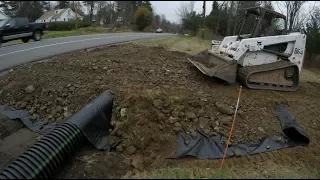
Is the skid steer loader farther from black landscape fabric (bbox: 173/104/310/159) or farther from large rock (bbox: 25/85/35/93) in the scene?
large rock (bbox: 25/85/35/93)

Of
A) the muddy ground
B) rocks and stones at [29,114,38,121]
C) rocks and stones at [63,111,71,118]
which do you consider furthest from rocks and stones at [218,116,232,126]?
rocks and stones at [29,114,38,121]

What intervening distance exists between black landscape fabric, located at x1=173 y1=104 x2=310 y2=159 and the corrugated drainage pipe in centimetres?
174

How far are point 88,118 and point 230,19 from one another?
23.7 meters

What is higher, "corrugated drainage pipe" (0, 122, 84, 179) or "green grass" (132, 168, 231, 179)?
"corrugated drainage pipe" (0, 122, 84, 179)

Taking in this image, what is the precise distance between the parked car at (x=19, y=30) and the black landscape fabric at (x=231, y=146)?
1551cm

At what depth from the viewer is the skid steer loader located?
298 inches

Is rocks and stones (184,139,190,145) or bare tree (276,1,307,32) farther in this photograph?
bare tree (276,1,307,32)

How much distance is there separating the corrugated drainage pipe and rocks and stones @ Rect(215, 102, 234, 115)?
9.07 feet

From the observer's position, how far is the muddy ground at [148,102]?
5.36 m

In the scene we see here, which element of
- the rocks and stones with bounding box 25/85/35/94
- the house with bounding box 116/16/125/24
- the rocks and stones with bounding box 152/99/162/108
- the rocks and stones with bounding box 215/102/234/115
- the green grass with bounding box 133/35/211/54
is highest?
the house with bounding box 116/16/125/24

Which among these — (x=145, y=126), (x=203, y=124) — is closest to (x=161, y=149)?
(x=145, y=126)

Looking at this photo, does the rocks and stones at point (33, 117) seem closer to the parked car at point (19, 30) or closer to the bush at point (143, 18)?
the parked car at point (19, 30)

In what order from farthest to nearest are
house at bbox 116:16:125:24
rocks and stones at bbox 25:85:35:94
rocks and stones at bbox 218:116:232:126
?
house at bbox 116:16:125:24, rocks and stones at bbox 25:85:35:94, rocks and stones at bbox 218:116:232:126

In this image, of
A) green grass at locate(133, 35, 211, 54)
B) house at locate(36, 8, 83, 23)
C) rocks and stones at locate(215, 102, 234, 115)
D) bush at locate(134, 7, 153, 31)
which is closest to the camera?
rocks and stones at locate(215, 102, 234, 115)
